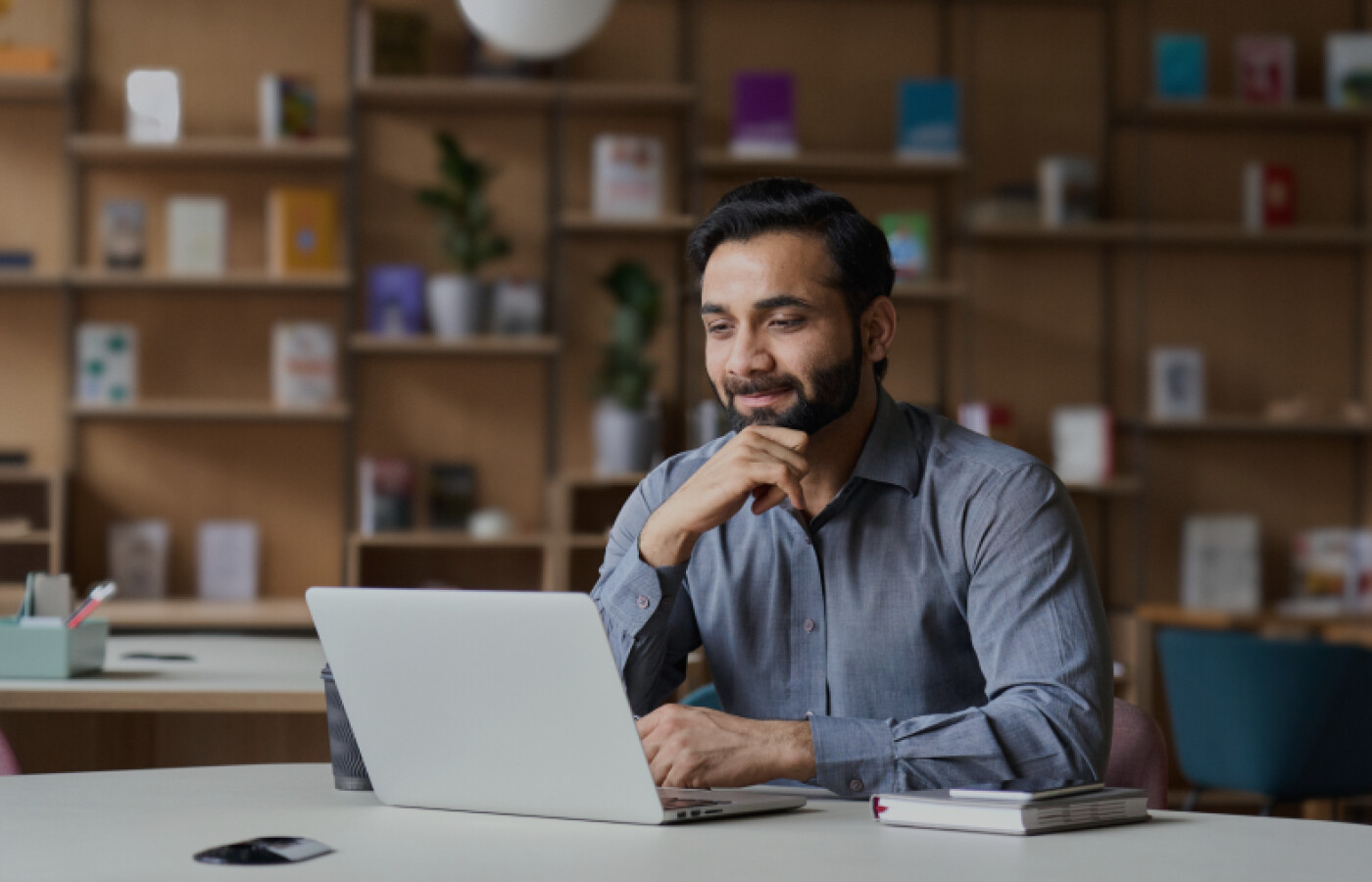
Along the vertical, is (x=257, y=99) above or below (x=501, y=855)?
above

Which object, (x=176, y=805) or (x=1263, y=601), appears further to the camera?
(x=1263, y=601)

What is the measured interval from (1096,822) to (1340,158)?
177 inches

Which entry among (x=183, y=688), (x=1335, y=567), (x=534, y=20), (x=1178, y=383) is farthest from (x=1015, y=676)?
(x=1335, y=567)

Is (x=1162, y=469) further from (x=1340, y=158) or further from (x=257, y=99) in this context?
(x=257, y=99)

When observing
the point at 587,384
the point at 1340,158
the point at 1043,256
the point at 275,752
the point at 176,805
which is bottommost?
the point at 275,752

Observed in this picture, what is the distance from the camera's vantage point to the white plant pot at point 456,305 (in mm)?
4707

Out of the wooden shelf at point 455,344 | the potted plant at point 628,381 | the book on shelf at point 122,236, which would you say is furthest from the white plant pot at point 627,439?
the book on shelf at point 122,236

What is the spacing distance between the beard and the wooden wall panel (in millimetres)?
3277

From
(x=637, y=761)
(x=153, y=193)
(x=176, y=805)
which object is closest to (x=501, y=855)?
(x=637, y=761)

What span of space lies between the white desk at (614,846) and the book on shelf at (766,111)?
3605mm

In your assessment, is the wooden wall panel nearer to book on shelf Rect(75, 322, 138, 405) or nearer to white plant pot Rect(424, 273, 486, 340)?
book on shelf Rect(75, 322, 138, 405)

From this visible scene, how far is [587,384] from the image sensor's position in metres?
4.99

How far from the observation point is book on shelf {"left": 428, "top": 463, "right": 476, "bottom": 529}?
4.87m

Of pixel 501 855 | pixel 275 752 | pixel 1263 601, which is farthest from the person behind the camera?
pixel 1263 601
